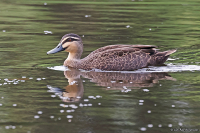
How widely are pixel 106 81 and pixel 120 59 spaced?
69.3 inches

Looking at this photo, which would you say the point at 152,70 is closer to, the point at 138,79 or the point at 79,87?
the point at 138,79

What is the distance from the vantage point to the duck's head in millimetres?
13289

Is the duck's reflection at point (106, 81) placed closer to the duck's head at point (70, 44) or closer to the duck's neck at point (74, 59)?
the duck's neck at point (74, 59)

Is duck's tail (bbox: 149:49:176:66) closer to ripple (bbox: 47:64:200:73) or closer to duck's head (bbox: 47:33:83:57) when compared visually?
ripple (bbox: 47:64:200:73)

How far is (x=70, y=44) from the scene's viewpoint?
44.1 ft

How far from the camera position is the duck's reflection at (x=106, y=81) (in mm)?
9960

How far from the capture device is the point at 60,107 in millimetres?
8812

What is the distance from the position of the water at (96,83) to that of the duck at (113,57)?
31 cm

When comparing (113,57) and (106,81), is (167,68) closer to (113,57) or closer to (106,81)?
(113,57)

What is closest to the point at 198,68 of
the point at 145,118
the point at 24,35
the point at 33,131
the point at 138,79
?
the point at 138,79

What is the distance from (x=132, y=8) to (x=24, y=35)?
413 inches

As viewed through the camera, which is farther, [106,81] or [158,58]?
[158,58]

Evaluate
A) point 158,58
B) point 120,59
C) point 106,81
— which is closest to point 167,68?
point 158,58

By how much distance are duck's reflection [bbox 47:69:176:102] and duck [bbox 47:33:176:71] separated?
406 mm
